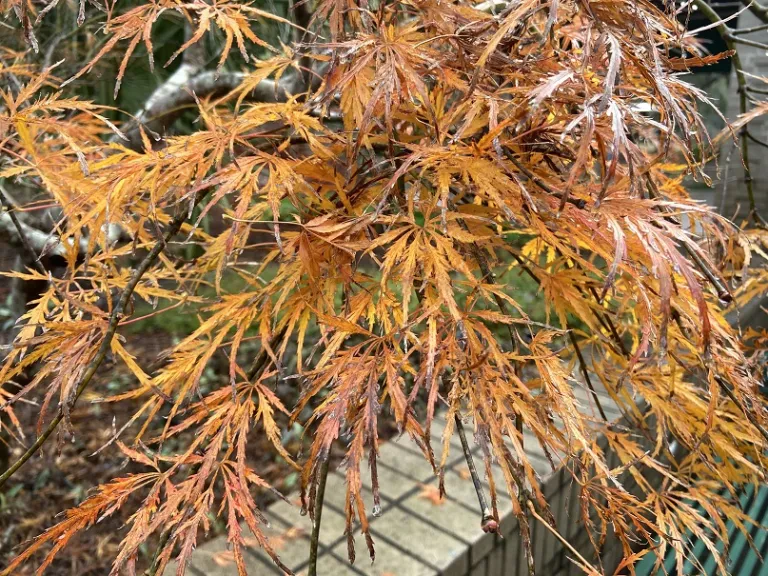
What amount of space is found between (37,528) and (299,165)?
1726mm

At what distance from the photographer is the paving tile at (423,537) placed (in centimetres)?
124

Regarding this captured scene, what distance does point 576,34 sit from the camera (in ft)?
3.08

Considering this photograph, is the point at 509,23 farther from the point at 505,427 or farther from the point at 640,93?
the point at 505,427

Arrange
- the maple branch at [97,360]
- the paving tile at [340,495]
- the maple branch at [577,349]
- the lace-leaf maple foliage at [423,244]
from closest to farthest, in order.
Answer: the lace-leaf maple foliage at [423,244] → the maple branch at [97,360] → the maple branch at [577,349] → the paving tile at [340,495]

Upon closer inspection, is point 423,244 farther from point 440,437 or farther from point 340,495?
point 440,437

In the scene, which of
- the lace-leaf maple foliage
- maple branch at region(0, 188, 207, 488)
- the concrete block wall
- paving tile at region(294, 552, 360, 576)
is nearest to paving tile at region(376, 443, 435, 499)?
the concrete block wall

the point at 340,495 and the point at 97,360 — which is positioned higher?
the point at 97,360

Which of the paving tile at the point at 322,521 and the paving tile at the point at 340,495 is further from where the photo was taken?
the paving tile at the point at 340,495

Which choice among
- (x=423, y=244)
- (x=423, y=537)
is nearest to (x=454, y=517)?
(x=423, y=537)

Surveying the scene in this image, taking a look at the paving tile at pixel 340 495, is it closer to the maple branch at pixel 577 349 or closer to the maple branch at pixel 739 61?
the maple branch at pixel 577 349

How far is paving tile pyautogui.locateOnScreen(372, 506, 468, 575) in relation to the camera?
1.24 m

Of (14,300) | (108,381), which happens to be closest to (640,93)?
(14,300)

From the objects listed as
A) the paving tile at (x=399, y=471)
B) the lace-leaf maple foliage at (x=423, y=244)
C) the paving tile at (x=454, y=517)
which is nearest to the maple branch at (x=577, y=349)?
the lace-leaf maple foliage at (x=423, y=244)

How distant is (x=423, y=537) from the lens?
1.31 metres
